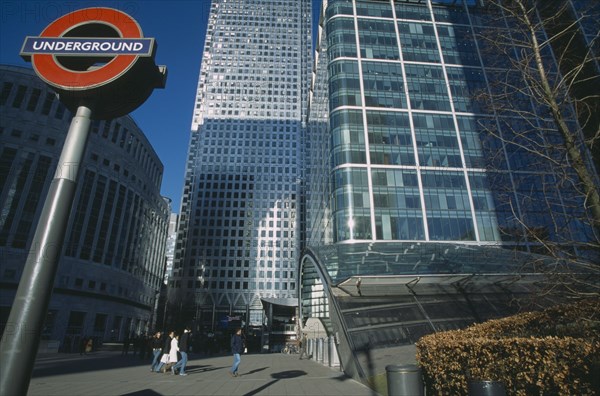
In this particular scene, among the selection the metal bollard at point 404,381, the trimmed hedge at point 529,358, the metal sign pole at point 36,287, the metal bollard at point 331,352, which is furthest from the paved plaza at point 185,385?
the metal sign pole at point 36,287

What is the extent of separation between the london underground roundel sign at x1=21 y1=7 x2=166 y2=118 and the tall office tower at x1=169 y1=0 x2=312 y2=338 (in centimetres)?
9327

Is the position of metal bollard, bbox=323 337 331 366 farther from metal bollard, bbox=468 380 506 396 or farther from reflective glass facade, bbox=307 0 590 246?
reflective glass facade, bbox=307 0 590 246

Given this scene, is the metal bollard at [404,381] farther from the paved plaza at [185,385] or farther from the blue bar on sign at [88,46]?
the blue bar on sign at [88,46]

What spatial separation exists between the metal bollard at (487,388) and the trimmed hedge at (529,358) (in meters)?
0.17

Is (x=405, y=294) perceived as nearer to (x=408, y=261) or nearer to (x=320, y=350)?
(x=408, y=261)

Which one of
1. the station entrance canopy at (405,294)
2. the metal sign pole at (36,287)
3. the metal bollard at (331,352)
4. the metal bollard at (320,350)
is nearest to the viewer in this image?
the metal sign pole at (36,287)

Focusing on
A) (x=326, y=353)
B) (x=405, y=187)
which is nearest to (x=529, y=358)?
(x=326, y=353)

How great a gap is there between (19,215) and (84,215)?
7.72m

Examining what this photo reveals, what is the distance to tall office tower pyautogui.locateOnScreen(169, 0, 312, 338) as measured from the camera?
99500mm

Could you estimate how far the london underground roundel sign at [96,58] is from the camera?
226 inches

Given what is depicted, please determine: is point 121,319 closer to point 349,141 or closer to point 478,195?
point 349,141

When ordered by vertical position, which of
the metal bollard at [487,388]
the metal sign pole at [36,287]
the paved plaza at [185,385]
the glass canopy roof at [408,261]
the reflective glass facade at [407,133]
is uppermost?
the reflective glass facade at [407,133]

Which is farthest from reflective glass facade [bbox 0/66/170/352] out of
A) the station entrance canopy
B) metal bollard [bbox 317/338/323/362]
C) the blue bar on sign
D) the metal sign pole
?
→ the blue bar on sign

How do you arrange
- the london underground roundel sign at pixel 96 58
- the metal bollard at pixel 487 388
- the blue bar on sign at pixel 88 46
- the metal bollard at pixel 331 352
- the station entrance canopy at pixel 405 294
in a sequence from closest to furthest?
the metal bollard at pixel 487 388, the london underground roundel sign at pixel 96 58, the blue bar on sign at pixel 88 46, the station entrance canopy at pixel 405 294, the metal bollard at pixel 331 352
